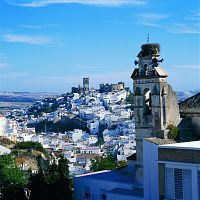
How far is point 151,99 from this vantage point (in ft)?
75.6

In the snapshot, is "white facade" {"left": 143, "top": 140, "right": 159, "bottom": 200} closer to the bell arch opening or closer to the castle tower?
the bell arch opening

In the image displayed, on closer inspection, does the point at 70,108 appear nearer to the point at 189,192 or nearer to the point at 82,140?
the point at 82,140

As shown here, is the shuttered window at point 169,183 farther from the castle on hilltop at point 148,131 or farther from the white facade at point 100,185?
the white facade at point 100,185

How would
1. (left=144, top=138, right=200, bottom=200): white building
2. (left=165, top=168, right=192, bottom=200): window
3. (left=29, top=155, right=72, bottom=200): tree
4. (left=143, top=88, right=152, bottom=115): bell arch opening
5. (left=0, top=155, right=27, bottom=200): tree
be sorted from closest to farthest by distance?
(left=144, top=138, right=200, bottom=200): white building → (left=165, top=168, right=192, bottom=200): window → (left=143, top=88, right=152, bottom=115): bell arch opening → (left=29, top=155, right=72, bottom=200): tree → (left=0, top=155, right=27, bottom=200): tree

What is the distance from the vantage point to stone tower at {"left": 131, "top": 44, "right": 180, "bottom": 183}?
890 inches

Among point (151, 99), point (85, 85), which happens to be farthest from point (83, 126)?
point (151, 99)

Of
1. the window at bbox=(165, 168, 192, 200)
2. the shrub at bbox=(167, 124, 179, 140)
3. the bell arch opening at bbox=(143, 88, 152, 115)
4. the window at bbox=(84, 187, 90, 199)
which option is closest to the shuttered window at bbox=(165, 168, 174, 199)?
the window at bbox=(165, 168, 192, 200)

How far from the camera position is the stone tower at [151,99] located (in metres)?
22.6

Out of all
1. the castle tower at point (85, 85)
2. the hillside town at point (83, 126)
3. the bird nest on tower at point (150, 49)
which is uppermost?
the castle tower at point (85, 85)

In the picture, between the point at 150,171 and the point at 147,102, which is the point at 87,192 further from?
the point at 147,102

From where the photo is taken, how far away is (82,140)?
347 feet

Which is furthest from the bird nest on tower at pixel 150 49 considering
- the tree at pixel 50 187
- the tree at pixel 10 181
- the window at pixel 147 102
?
the tree at pixel 10 181

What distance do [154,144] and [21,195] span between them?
7.69 meters

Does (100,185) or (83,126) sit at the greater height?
(100,185)
